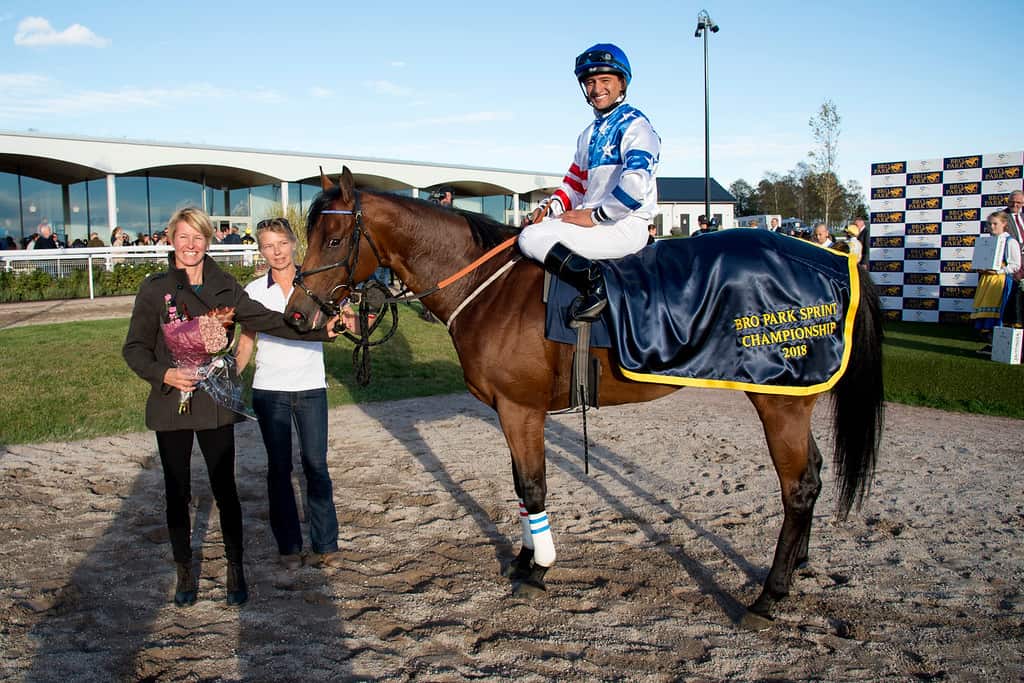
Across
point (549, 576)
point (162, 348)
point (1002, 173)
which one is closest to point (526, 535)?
point (549, 576)

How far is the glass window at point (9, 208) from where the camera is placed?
2189cm

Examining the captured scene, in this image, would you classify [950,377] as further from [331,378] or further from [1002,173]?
[331,378]

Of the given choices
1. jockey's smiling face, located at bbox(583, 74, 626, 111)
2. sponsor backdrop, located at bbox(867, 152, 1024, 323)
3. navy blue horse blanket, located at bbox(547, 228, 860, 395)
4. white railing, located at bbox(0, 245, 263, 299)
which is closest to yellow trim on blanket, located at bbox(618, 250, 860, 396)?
navy blue horse blanket, located at bbox(547, 228, 860, 395)

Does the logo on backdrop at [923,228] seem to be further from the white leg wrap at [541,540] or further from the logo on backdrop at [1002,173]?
the white leg wrap at [541,540]

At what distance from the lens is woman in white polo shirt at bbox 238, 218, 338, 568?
375 centimetres

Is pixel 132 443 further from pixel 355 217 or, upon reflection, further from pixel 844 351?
pixel 844 351

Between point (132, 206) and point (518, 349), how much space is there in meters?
24.8

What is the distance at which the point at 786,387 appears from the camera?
3342 mm

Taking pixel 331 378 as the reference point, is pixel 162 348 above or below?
above

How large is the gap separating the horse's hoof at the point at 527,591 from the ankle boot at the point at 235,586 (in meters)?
1.29

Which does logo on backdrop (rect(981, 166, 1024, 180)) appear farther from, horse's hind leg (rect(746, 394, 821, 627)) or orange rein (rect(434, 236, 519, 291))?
orange rein (rect(434, 236, 519, 291))

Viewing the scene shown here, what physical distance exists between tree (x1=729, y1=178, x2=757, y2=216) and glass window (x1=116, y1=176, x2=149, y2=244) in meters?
44.9

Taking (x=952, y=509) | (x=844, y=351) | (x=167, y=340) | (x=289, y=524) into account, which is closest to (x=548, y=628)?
(x=289, y=524)

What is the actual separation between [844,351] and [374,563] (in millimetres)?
2644
